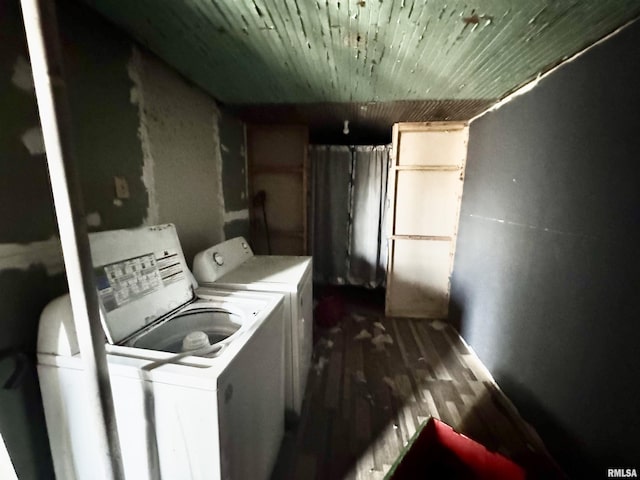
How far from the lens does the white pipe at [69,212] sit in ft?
1.97

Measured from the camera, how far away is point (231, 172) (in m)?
2.40

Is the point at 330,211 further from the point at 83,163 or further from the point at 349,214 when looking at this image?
the point at 83,163

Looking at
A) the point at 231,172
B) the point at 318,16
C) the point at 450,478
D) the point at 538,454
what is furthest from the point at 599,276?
the point at 231,172

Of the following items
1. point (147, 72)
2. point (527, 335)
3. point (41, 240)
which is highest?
point (147, 72)

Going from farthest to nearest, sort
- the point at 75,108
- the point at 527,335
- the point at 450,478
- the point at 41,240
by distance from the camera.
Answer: the point at 527,335 < the point at 450,478 < the point at 75,108 < the point at 41,240

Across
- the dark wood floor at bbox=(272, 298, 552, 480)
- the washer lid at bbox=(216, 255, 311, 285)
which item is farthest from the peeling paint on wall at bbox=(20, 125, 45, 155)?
the dark wood floor at bbox=(272, 298, 552, 480)

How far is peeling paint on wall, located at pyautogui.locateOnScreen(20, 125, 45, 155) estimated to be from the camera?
32.8 inches

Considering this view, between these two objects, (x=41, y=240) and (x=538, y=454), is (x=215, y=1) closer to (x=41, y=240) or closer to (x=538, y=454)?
(x=41, y=240)

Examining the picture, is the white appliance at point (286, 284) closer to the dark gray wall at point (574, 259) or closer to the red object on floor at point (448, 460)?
the red object on floor at point (448, 460)

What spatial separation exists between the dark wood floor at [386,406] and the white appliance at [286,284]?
0.74 feet

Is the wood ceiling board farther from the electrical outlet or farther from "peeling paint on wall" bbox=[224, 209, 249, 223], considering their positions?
"peeling paint on wall" bbox=[224, 209, 249, 223]

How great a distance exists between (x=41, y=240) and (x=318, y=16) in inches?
52.8

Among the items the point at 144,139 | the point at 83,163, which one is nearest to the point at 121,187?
the point at 83,163

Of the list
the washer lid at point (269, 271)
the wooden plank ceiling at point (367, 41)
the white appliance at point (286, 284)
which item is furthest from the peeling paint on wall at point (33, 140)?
the washer lid at point (269, 271)
